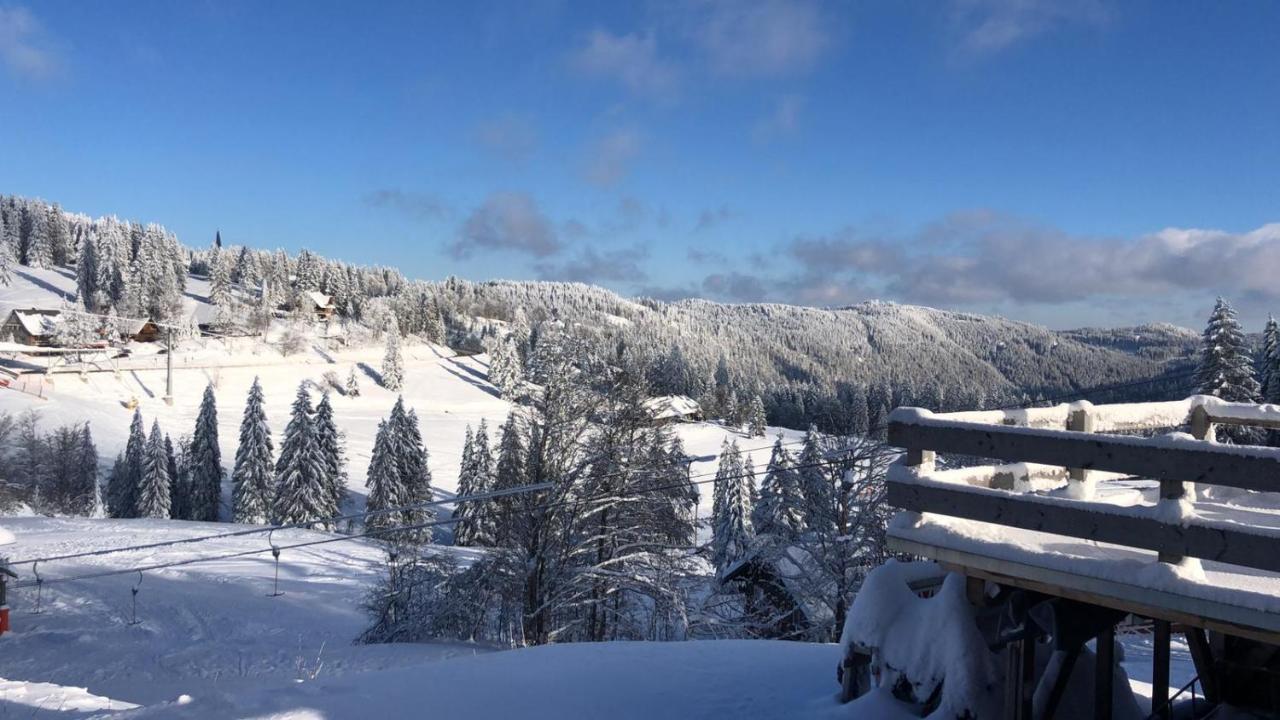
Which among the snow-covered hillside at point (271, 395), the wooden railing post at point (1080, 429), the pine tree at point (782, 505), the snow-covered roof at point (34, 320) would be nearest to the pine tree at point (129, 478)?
the snow-covered hillside at point (271, 395)

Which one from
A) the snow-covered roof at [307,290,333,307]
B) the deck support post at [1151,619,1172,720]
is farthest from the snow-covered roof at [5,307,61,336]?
the deck support post at [1151,619,1172,720]

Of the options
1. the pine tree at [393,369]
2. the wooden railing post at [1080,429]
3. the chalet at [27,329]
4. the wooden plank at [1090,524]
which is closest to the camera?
the wooden plank at [1090,524]

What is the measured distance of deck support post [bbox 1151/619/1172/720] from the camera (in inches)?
179

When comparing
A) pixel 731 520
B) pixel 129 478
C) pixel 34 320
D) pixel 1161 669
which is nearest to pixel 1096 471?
pixel 1161 669

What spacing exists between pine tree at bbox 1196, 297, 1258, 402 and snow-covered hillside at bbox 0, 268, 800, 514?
87.0 ft

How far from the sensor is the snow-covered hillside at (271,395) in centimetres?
5634

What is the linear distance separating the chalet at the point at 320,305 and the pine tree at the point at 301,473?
231 feet

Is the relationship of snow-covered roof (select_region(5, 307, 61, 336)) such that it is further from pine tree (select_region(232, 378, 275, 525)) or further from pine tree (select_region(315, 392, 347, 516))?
pine tree (select_region(315, 392, 347, 516))

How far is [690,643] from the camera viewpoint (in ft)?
24.7

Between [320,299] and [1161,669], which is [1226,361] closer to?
[1161,669]

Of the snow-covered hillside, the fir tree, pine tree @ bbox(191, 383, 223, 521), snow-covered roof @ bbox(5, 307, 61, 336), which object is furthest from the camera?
the fir tree

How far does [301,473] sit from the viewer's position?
43.6 m

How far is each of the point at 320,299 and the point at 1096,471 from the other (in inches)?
4763

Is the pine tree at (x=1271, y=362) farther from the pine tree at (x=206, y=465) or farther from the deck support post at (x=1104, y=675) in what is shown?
the pine tree at (x=206, y=465)
